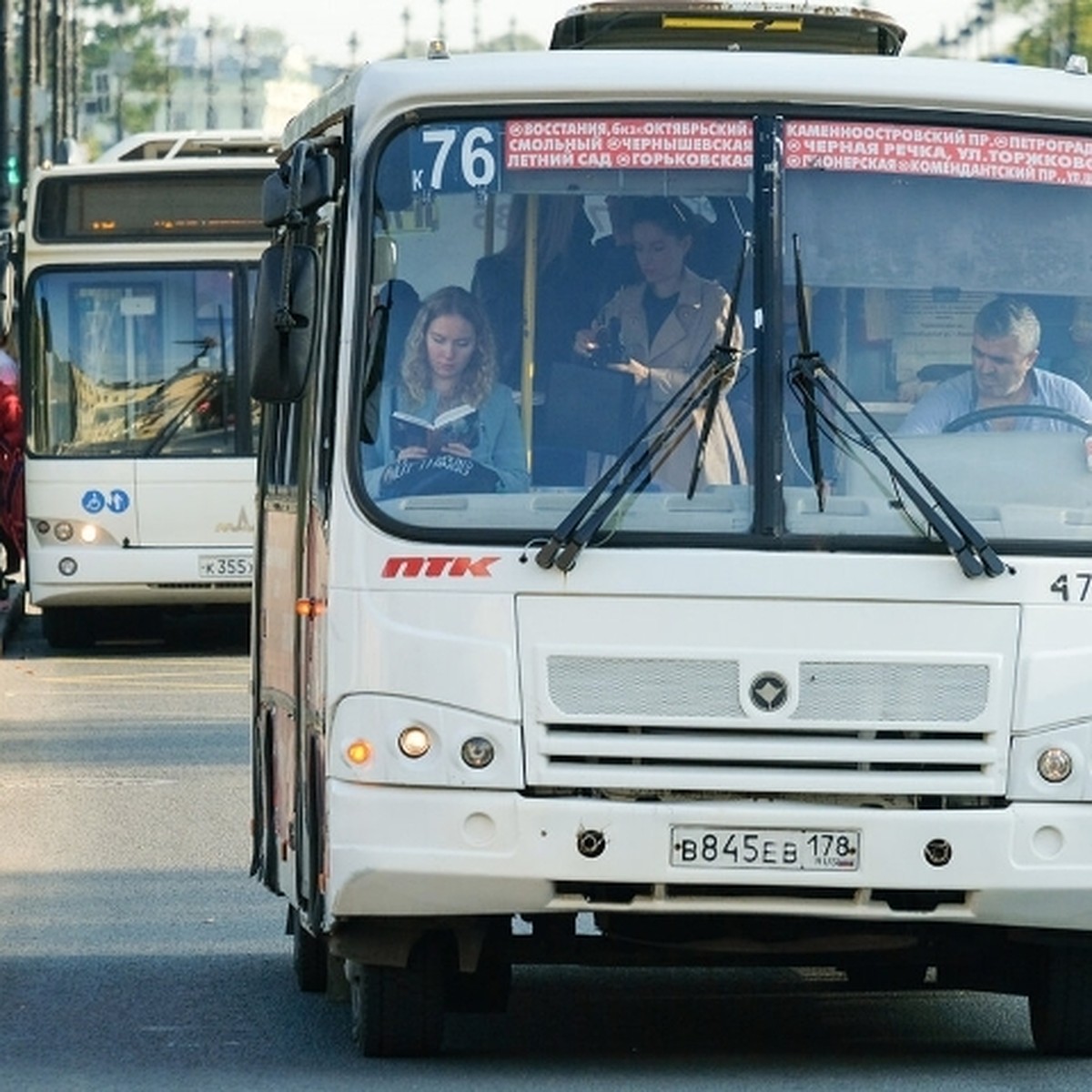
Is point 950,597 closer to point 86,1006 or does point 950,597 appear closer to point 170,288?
point 86,1006

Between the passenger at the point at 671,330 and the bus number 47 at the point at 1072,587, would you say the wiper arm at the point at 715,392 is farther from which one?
the bus number 47 at the point at 1072,587

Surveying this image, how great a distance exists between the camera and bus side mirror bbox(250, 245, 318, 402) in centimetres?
834

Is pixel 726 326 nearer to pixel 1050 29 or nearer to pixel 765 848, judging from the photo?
pixel 765 848

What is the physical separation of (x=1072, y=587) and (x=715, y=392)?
953mm

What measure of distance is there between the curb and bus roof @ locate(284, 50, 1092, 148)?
16776 mm

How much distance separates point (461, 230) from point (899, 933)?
6.53ft

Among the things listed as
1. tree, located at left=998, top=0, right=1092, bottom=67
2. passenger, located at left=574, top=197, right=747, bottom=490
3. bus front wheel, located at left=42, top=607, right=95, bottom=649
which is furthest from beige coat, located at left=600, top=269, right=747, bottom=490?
tree, located at left=998, top=0, right=1092, bottom=67

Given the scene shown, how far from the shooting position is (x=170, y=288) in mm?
23344

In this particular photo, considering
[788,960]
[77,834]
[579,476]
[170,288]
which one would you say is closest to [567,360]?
[579,476]

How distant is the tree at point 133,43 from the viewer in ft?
465

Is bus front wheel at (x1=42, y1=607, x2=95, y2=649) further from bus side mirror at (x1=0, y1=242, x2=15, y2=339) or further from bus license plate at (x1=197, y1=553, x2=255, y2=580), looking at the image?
bus side mirror at (x1=0, y1=242, x2=15, y2=339)

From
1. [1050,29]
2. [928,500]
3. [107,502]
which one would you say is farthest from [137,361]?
[1050,29]

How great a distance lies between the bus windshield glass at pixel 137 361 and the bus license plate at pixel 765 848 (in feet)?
50.8

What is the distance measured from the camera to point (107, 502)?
2366 cm
